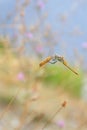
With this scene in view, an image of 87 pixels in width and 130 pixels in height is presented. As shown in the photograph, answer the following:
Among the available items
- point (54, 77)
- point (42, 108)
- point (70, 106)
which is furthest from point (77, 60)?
point (54, 77)

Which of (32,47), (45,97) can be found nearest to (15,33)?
(32,47)

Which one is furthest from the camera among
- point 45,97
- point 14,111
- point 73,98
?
point 73,98

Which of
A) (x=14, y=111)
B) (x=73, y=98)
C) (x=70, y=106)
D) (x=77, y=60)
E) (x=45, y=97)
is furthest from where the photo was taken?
(x=73, y=98)

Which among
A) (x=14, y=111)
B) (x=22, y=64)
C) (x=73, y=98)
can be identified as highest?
(x=22, y=64)

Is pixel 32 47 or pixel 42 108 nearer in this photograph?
pixel 32 47

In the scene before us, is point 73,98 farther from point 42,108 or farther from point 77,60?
point 77,60

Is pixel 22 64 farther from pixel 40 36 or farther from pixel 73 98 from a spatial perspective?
pixel 73 98

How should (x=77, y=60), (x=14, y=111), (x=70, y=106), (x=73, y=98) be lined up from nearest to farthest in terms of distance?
(x=77, y=60), (x=14, y=111), (x=70, y=106), (x=73, y=98)

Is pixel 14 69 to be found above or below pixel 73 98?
above

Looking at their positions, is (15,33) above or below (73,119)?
above
